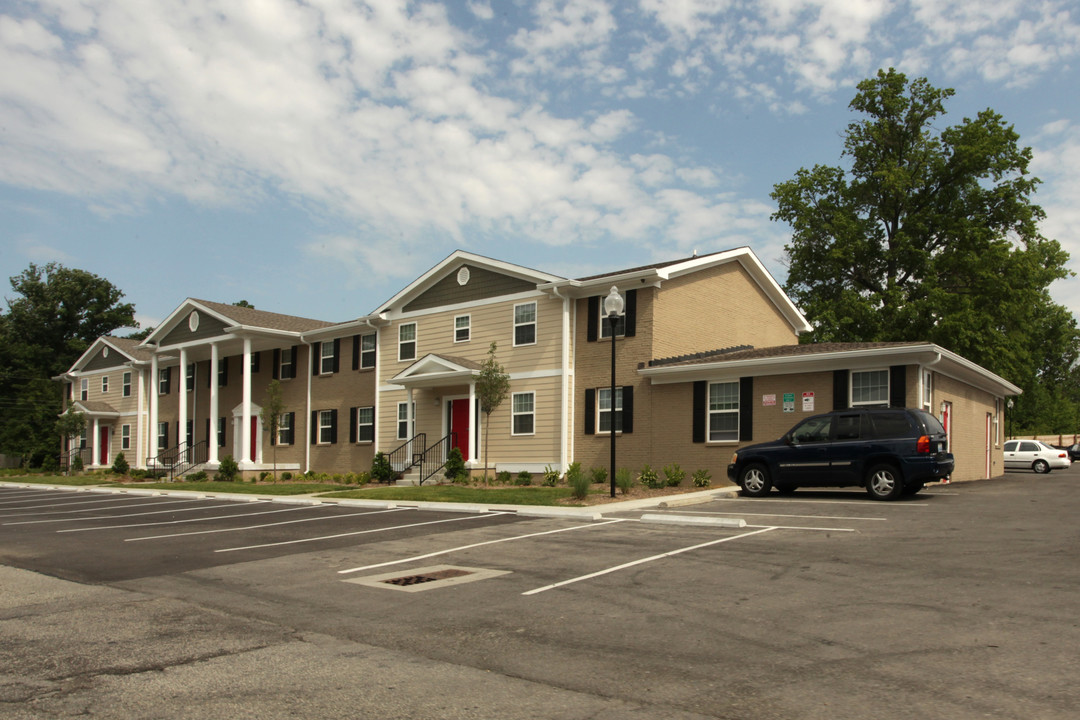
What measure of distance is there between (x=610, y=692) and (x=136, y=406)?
44.7m

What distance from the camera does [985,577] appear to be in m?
8.44

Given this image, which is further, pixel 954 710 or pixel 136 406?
pixel 136 406

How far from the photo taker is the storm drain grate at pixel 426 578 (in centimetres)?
910

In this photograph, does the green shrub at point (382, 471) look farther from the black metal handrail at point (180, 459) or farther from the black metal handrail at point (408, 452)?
the black metal handrail at point (180, 459)

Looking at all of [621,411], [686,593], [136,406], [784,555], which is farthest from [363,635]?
[136,406]

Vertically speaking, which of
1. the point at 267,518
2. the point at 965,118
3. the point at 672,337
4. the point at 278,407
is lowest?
the point at 267,518

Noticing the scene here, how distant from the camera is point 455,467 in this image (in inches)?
1046

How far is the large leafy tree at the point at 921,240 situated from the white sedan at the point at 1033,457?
2.93 metres

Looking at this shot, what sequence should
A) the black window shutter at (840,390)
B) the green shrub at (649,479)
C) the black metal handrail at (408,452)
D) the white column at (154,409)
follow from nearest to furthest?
the black window shutter at (840,390) < the green shrub at (649,479) < the black metal handrail at (408,452) < the white column at (154,409)

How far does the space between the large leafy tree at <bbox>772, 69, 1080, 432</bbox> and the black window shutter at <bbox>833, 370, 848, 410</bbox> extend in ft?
48.2

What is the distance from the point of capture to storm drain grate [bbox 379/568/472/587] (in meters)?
9.34

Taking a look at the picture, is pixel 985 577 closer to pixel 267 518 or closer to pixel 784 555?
pixel 784 555

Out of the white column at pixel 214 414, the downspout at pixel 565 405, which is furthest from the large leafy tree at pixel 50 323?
the downspout at pixel 565 405

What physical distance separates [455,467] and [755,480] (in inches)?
429
